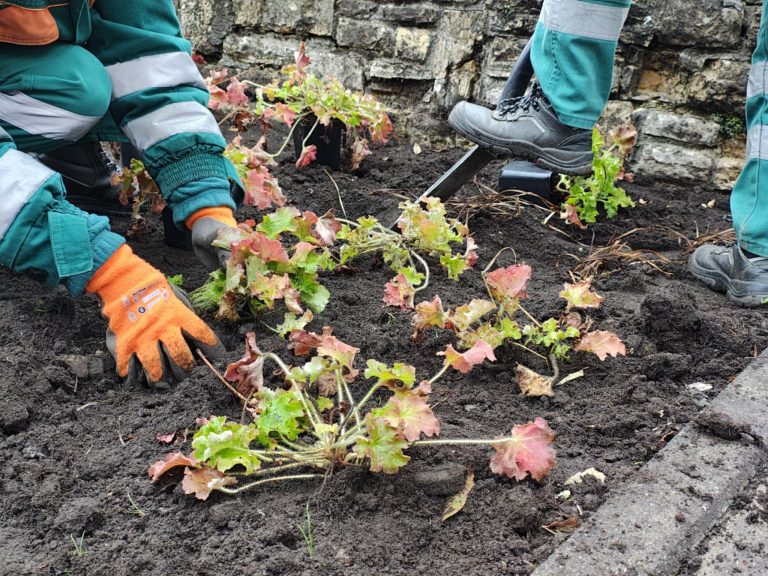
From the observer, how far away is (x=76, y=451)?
5.98 feet

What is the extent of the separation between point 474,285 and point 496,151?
469mm

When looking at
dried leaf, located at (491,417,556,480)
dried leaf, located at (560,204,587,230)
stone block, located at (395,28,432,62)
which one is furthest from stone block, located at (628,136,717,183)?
dried leaf, located at (491,417,556,480)

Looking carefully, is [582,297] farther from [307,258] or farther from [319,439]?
A: [319,439]

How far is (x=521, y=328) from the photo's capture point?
2.26 m

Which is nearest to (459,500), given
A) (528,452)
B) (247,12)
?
(528,452)

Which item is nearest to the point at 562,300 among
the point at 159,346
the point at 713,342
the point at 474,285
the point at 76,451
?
the point at 474,285

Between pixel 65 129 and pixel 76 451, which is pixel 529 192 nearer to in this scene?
pixel 65 129

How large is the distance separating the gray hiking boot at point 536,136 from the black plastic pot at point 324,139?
0.79 meters

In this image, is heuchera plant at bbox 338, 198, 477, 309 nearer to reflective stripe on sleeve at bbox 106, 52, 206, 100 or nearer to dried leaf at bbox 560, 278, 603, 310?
dried leaf at bbox 560, 278, 603, 310

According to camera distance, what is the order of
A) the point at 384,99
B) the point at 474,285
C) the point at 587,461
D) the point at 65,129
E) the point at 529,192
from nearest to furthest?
the point at 587,461 < the point at 65,129 < the point at 474,285 < the point at 529,192 < the point at 384,99

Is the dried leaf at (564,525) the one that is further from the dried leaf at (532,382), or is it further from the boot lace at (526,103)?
the boot lace at (526,103)

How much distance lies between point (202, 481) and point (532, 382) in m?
0.82

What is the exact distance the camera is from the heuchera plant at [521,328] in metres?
Answer: 2.02

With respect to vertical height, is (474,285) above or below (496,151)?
below
